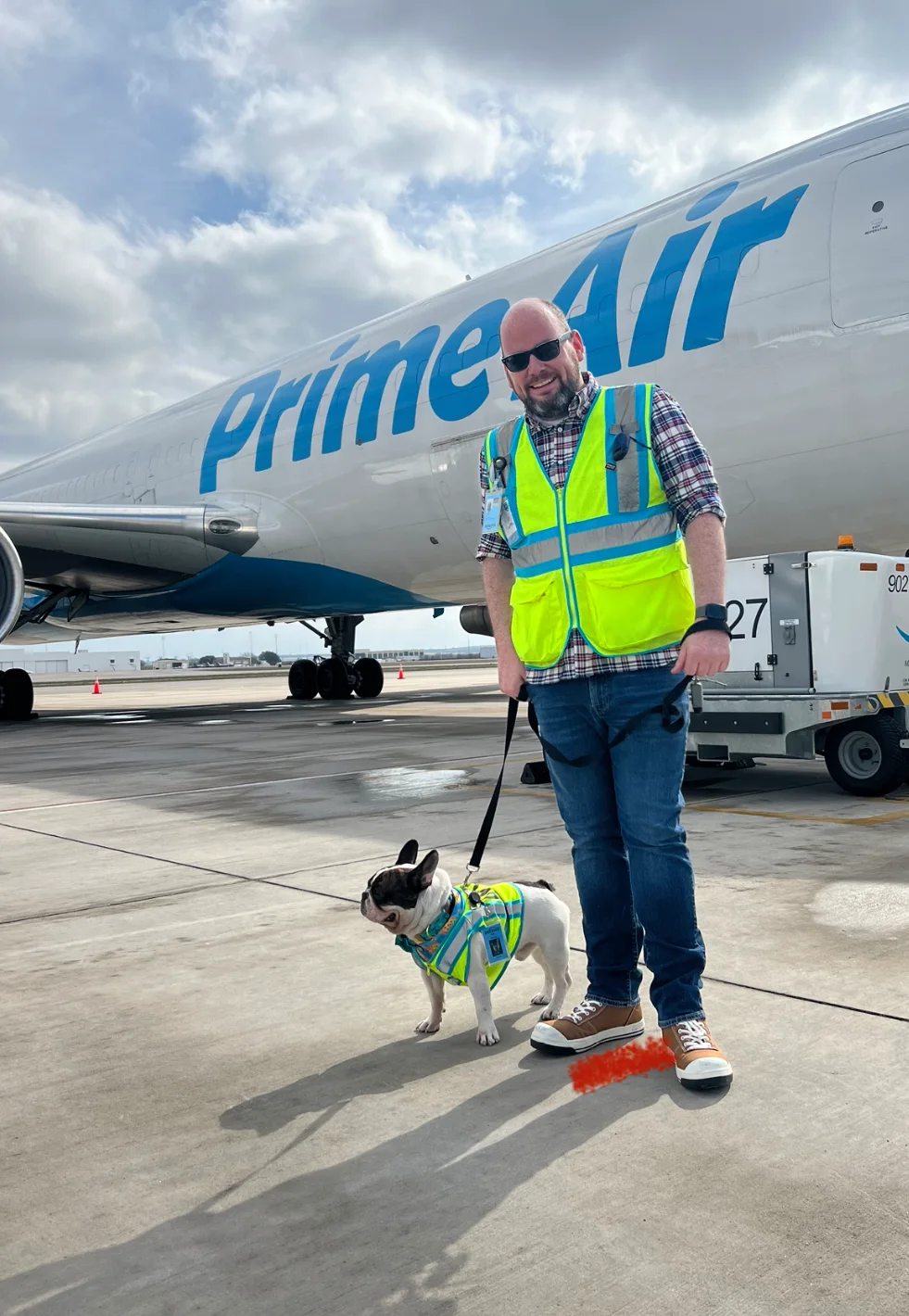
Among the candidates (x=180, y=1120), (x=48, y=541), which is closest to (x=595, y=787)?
(x=180, y=1120)

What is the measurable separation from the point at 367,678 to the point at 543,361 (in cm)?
1829

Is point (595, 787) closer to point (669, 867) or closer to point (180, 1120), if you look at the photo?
point (669, 867)

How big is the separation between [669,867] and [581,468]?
3.32ft

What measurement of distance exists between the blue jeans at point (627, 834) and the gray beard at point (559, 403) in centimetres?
68

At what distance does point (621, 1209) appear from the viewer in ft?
6.37

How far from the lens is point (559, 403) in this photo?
9.27ft

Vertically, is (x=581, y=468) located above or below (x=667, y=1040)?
above

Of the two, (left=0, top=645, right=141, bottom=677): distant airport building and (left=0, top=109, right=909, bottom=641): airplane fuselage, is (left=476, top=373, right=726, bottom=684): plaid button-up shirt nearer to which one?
(left=0, top=109, right=909, bottom=641): airplane fuselage

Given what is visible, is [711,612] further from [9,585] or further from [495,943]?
[9,585]

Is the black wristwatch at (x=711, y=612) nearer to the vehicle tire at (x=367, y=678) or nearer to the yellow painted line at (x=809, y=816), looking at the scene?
the yellow painted line at (x=809, y=816)

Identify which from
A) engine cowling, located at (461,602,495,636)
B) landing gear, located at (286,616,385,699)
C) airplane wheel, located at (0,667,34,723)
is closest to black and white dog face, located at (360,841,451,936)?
engine cowling, located at (461,602,495,636)

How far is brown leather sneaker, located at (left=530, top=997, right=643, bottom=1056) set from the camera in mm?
2740

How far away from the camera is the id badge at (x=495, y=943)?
2793 millimetres

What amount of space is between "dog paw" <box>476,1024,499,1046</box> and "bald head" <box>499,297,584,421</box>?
1567 millimetres
